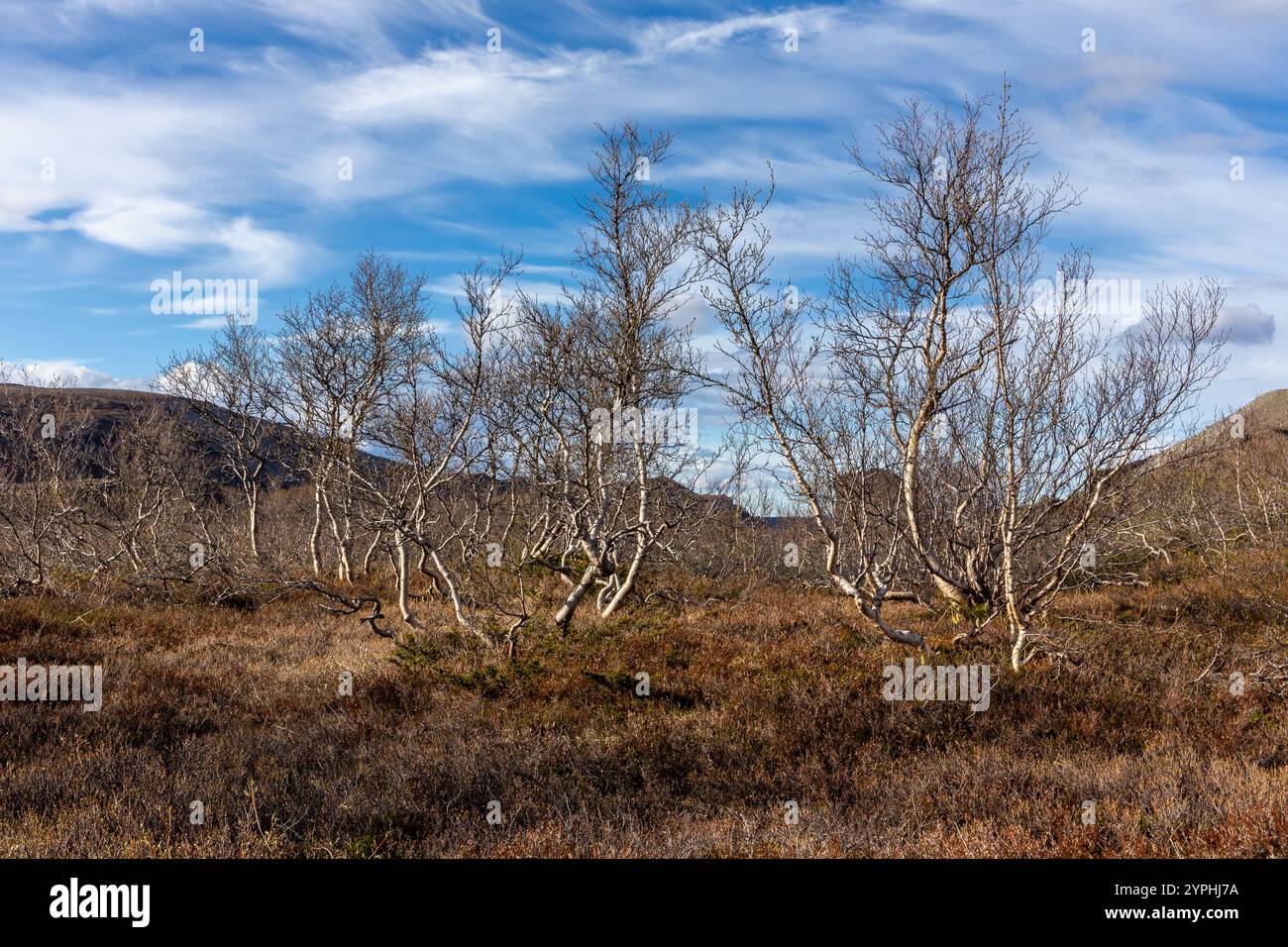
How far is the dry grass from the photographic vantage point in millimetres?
5430

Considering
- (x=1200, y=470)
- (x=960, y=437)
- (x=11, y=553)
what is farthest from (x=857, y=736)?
(x=1200, y=470)

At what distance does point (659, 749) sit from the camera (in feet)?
25.4

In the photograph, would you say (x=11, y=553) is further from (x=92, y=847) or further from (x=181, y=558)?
(x=92, y=847)

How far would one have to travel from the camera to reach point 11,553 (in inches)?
731

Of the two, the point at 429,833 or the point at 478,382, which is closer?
the point at 429,833

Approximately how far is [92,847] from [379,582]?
16.4m

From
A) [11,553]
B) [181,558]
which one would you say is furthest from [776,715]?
[11,553]

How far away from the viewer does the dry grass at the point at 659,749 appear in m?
5.43

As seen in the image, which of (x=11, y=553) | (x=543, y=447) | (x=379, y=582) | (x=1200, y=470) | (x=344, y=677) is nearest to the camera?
(x=344, y=677)

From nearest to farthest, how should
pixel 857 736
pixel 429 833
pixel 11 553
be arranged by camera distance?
pixel 429 833 < pixel 857 736 < pixel 11 553

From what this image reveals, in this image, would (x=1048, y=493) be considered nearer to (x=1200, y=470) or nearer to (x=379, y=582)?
(x=379, y=582)

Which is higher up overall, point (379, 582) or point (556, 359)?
point (556, 359)

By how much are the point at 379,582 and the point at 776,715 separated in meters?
15.3

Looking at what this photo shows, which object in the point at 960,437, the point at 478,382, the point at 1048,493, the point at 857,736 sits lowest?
the point at 857,736
